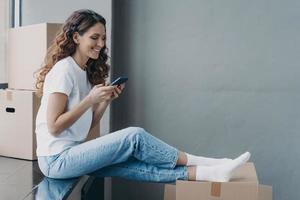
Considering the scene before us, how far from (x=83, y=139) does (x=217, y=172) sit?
63 centimetres

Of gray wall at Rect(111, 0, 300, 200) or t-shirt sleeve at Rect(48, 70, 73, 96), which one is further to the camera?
gray wall at Rect(111, 0, 300, 200)

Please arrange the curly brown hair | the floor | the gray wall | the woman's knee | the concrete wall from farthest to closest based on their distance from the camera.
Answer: the concrete wall < the gray wall < the curly brown hair < the woman's knee < the floor

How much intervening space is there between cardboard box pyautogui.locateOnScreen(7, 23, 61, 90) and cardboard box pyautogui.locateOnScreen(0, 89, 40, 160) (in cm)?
13

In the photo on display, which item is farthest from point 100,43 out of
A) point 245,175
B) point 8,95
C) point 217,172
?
point 245,175

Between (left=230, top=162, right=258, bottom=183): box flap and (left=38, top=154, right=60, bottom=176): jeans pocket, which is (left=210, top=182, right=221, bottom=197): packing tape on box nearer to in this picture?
(left=230, top=162, right=258, bottom=183): box flap

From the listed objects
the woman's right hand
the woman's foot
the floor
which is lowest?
the floor

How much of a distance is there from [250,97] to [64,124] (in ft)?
3.96

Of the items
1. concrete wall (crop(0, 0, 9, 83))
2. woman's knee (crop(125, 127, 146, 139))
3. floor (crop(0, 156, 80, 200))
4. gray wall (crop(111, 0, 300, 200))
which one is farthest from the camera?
concrete wall (crop(0, 0, 9, 83))

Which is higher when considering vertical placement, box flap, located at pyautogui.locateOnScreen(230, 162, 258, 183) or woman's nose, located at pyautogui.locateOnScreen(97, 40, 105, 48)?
woman's nose, located at pyautogui.locateOnScreen(97, 40, 105, 48)

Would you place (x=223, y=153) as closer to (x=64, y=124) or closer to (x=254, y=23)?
(x=254, y=23)

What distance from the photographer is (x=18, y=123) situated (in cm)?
200

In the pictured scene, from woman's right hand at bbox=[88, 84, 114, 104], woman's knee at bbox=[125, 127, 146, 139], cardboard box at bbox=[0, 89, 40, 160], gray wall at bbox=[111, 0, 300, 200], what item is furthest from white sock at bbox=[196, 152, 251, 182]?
cardboard box at bbox=[0, 89, 40, 160]

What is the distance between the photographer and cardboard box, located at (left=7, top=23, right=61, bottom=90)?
2.03 m

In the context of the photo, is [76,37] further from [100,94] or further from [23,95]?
[23,95]
